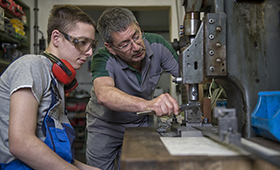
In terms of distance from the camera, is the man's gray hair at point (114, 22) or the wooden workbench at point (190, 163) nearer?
the wooden workbench at point (190, 163)

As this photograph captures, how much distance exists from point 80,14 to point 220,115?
0.94 m

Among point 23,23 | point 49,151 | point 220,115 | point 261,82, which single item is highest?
point 23,23

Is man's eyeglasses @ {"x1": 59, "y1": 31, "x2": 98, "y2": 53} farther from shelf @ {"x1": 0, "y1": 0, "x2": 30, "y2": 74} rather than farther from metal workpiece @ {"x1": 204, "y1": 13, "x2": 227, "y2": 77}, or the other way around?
shelf @ {"x1": 0, "y1": 0, "x2": 30, "y2": 74}

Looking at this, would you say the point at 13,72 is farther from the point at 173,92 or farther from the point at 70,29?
the point at 173,92

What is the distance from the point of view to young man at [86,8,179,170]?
1.47m

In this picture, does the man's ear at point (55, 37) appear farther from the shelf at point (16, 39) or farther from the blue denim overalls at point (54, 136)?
the shelf at point (16, 39)

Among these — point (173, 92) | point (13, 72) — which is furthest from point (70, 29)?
point (173, 92)

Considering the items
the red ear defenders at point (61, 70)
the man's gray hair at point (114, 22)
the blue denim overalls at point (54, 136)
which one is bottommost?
the blue denim overalls at point (54, 136)

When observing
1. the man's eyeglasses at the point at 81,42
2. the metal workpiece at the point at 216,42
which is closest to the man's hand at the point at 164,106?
the metal workpiece at the point at 216,42

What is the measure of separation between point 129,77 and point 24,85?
90 cm

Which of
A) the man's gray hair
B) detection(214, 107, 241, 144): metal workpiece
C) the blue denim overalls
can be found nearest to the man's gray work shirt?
the man's gray hair

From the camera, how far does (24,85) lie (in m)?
0.85

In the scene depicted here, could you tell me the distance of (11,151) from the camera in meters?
0.84

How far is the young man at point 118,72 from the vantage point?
147cm
